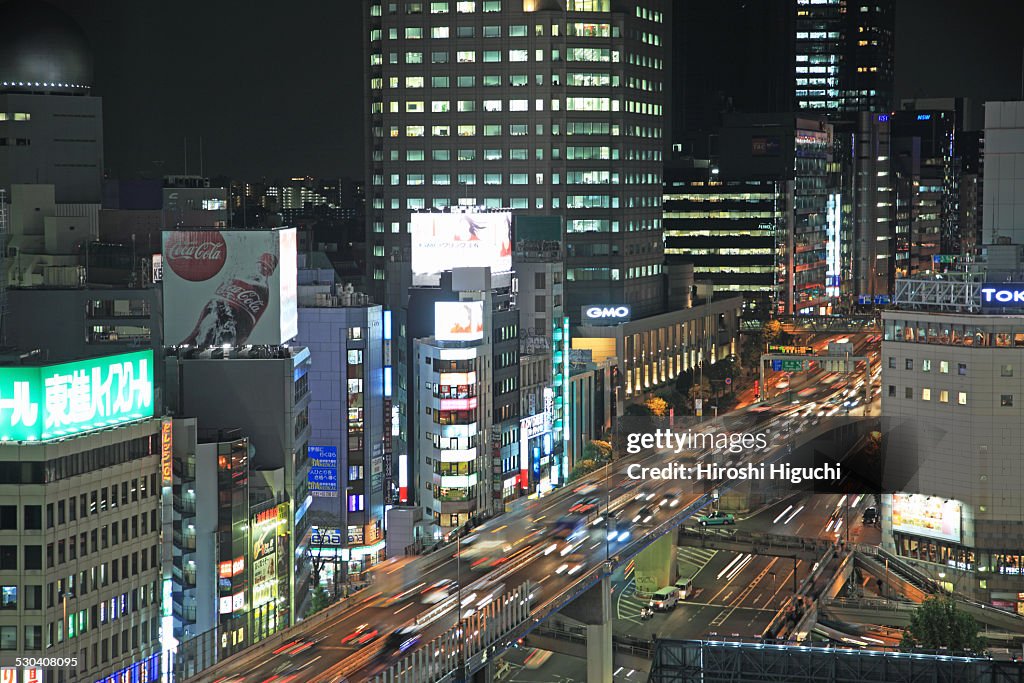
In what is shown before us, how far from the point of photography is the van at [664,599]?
52.7m

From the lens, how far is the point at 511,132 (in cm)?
8956

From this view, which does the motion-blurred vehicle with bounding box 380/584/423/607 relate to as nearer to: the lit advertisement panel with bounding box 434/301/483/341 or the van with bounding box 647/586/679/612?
the van with bounding box 647/586/679/612

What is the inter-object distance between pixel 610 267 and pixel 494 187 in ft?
26.4

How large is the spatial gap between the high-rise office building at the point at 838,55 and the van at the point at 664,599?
11417 centimetres

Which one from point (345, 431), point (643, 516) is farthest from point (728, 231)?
point (643, 516)

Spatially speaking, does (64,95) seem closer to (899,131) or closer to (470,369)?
(470,369)

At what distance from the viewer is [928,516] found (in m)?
52.3

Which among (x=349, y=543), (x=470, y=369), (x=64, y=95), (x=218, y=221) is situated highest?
(x=64, y=95)

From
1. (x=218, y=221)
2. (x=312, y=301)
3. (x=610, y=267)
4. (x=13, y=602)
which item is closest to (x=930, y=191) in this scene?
(x=610, y=267)

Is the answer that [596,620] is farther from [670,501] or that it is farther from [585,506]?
[585,506]

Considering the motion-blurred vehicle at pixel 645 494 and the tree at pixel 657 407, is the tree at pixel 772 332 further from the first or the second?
the motion-blurred vehicle at pixel 645 494

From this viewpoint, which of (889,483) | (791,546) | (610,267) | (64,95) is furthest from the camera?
(610,267)

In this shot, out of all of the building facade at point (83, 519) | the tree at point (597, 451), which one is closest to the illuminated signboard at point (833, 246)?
the tree at point (597, 451)
